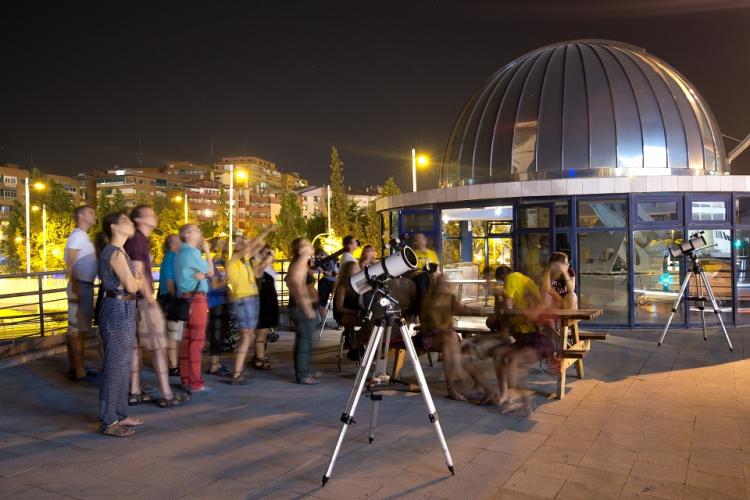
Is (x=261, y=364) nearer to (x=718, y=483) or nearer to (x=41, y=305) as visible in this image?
(x=41, y=305)

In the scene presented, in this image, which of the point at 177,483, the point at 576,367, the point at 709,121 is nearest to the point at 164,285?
the point at 177,483

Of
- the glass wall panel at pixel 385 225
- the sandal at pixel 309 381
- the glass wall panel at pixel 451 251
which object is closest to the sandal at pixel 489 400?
the sandal at pixel 309 381

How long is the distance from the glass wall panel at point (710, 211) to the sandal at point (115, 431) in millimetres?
11140

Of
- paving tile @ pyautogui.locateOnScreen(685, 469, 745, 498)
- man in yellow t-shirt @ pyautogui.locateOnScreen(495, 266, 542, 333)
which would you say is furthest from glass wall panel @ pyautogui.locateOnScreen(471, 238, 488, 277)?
paving tile @ pyautogui.locateOnScreen(685, 469, 745, 498)

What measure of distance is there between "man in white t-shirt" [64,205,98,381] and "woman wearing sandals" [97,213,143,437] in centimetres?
177

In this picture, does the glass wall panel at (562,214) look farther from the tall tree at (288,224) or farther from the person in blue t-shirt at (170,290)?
the tall tree at (288,224)

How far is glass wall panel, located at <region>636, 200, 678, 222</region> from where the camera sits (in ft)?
40.0

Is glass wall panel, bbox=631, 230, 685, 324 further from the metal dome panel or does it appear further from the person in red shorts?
the person in red shorts

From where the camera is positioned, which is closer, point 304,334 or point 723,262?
point 304,334

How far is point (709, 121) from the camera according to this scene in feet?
49.3

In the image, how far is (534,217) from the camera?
1288 cm

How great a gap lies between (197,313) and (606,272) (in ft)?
28.8

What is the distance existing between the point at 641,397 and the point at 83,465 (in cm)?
572

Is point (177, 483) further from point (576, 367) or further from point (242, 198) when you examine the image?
point (242, 198)
